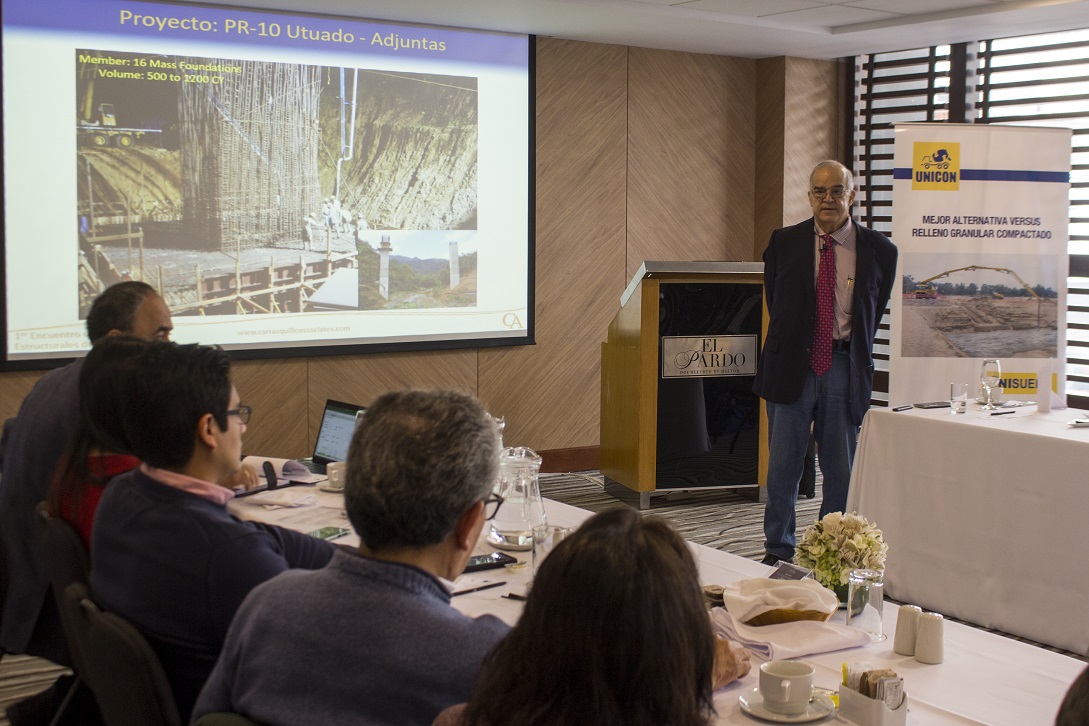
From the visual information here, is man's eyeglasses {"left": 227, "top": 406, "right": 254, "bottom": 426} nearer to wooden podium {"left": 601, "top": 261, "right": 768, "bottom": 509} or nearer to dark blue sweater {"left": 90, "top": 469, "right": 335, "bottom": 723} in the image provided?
dark blue sweater {"left": 90, "top": 469, "right": 335, "bottom": 723}

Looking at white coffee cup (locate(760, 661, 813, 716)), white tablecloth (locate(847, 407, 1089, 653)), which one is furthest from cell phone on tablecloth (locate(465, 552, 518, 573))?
white tablecloth (locate(847, 407, 1089, 653))

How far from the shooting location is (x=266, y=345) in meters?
6.55

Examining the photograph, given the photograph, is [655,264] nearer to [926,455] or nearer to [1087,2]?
[926,455]

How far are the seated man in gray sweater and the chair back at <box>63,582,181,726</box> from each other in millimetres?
155

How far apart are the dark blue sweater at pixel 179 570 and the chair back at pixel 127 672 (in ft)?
0.49

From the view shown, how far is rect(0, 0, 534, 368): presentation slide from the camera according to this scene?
5863 millimetres

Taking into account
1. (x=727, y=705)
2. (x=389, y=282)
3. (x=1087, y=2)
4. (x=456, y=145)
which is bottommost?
(x=727, y=705)

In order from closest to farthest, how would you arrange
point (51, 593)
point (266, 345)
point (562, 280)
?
point (51, 593), point (266, 345), point (562, 280)

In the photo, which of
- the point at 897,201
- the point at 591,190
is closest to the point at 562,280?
the point at 591,190

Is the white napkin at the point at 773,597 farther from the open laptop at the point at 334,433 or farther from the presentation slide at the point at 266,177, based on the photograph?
the presentation slide at the point at 266,177

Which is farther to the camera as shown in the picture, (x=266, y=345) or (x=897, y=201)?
(x=266, y=345)

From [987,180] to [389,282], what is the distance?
3.53 meters

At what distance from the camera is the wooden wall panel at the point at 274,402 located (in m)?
6.53

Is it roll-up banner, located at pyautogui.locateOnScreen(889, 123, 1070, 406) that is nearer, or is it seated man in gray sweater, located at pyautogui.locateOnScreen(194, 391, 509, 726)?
seated man in gray sweater, located at pyautogui.locateOnScreen(194, 391, 509, 726)
